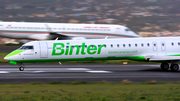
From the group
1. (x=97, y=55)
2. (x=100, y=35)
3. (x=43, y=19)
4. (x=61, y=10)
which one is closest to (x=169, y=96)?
(x=97, y=55)

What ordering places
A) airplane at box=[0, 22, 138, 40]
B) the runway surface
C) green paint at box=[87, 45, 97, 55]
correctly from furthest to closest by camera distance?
airplane at box=[0, 22, 138, 40] → green paint at box=[87, 45, 97, 55] → the runway surface

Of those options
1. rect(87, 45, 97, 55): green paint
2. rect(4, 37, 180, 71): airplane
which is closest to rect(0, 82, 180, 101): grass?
rect(4, 37, 180, 71): airplane

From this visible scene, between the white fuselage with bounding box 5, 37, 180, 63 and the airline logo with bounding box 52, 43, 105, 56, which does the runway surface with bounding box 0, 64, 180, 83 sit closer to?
the white fuselage with bounding box 5, 37, 180, 63

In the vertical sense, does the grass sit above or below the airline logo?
below

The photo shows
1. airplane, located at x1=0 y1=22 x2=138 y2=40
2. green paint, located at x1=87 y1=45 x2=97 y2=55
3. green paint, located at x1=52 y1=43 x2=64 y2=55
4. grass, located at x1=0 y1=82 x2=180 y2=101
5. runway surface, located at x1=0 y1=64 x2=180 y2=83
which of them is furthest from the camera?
airplane, located at x1=0 y1=22 x2=138 y2=40

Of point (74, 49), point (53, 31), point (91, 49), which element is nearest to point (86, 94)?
point (74, 49)

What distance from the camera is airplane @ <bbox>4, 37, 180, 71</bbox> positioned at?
23.3 meters

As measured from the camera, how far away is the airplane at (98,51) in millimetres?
23312

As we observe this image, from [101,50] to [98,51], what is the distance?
0.84ft

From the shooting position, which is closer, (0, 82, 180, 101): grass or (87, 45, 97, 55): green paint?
(0, 82, 180, 101): grass

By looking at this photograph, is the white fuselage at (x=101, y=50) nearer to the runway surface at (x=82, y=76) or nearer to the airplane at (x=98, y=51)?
the airplane at (x=98, y=51)


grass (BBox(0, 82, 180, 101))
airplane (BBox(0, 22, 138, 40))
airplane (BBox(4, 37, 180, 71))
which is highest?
airplane (BBox(0, 22, 138, 40))

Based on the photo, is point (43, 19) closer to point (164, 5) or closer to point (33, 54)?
point (164, 5)

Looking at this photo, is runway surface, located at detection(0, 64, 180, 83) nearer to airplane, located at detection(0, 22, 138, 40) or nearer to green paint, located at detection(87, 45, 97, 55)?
green paint, located at detection(87, 45, 97, 55)
